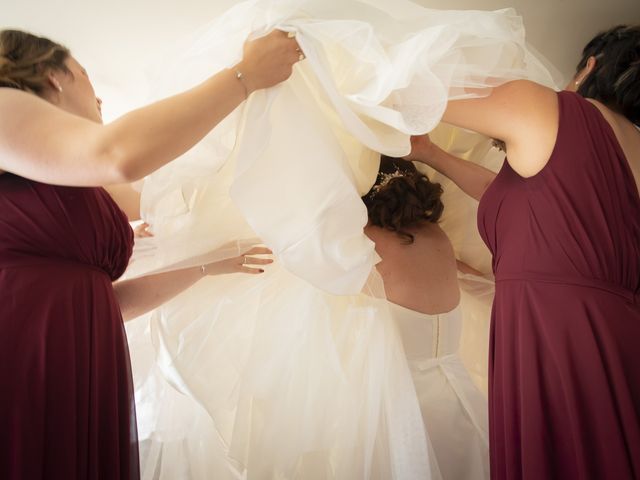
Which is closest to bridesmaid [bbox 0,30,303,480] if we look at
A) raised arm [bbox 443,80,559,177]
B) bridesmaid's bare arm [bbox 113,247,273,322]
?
bridesmaid's bare arm [bbox 113,247,273,322]

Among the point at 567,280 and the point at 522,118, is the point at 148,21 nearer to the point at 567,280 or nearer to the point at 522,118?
the point at 522,118

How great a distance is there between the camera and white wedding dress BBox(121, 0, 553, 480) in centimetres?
73

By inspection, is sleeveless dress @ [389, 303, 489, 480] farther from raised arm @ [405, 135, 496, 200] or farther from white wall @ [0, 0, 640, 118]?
white wall @ [0, 0, 640, 118]

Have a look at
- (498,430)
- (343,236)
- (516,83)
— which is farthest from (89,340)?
(516,83)

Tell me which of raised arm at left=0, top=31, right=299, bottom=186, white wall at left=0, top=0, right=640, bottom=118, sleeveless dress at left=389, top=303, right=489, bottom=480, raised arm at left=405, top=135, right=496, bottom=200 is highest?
white wall at left=0, top=0, right=640, bottom=118

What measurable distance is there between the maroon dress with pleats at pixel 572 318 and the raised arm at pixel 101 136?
0.60 metres

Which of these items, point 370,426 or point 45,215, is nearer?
point 45,215

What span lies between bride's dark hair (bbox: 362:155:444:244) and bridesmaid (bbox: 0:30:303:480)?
561 mm

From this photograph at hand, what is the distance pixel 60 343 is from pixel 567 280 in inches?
35.7

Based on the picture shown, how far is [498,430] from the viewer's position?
2.59 ft

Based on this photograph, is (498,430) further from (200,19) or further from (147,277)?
(200,19)

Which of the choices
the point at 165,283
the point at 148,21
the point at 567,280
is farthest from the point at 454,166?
the point at 148,21

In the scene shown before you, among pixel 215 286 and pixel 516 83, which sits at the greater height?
pixel 516 83

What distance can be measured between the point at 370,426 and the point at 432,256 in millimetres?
495
